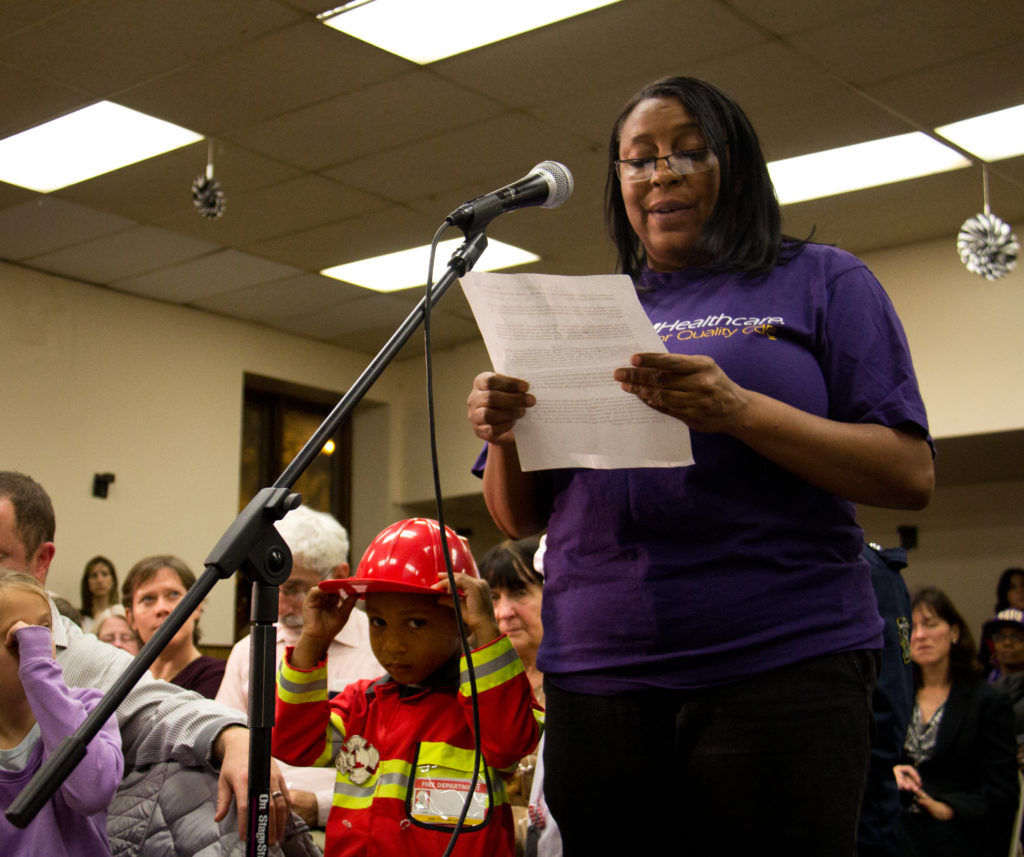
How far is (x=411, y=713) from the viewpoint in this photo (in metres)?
2.04

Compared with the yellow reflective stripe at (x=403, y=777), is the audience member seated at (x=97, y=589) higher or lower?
higher

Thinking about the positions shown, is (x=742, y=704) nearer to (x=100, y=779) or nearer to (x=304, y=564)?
(x=100, y=779)

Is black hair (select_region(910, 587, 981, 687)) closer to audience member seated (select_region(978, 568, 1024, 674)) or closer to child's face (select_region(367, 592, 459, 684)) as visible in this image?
child's face (select_region(367, 592, 459, 684))

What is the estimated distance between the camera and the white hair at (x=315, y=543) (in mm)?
3143

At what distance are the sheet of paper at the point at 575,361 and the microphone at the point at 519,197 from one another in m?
0.17

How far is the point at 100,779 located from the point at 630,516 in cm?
89

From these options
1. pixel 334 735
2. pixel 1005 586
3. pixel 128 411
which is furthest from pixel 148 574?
pixel 1005 586

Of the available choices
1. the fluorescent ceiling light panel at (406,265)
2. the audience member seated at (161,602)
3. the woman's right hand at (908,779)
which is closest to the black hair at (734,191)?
the audience member seated at (161,602)

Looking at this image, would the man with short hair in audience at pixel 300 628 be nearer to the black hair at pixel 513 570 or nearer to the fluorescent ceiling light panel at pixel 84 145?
the black hair at pixel 513 570

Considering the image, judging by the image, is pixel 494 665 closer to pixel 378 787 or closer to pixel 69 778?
pixel 378 787

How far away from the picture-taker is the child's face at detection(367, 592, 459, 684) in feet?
6.68

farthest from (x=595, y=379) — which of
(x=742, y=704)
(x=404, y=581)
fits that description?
(x=404, y=581)

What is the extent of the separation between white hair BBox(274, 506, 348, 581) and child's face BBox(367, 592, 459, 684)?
1119 mm

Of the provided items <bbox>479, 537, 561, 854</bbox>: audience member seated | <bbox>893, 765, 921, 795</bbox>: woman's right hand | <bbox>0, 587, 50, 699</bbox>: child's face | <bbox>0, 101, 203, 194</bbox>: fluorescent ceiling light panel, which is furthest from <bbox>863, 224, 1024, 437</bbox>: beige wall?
<bbox>0, 587, 50, 699</bbox>: child's face
